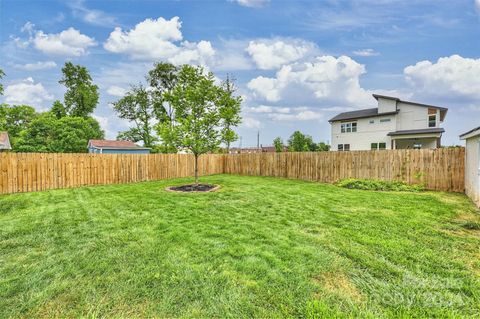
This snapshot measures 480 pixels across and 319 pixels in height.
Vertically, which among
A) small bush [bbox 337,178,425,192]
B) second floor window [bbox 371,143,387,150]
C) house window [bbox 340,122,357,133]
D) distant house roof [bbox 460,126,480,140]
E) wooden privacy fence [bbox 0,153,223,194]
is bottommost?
small bush [bbox 337,178,425,192]

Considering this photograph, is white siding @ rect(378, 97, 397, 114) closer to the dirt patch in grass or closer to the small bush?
the small bush

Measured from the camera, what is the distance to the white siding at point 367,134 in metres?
20.7

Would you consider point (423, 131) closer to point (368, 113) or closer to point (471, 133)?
point (368, 113)

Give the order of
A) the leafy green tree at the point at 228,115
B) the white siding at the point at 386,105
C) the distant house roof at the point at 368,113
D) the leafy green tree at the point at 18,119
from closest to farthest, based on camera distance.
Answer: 1. the leafy green tree at the point at 228,115
2. the distant house roof at the point at 368,113
3. the white siding at the point at 386,105
4. the leafy green tree at the point at 18,119

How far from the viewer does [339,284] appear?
8.28 feet

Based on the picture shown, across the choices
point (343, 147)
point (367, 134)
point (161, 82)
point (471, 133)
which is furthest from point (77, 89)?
point (471, 133)

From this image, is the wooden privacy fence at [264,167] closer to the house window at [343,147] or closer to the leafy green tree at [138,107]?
the house window at [343,147]

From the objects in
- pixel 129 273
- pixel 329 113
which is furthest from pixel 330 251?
pixel 329 113

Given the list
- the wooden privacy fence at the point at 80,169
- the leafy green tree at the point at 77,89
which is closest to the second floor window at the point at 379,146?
the wooden privacy fence at the point at 80,169

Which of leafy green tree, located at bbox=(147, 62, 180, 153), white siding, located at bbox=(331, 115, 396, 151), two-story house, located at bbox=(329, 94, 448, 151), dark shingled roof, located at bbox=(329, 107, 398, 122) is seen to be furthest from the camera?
leafy green tree, located at bbox=(147, 62, 180, 153)

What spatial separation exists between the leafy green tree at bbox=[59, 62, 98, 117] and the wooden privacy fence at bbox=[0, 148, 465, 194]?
23.9 m

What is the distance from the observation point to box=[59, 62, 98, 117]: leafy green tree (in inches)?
1164

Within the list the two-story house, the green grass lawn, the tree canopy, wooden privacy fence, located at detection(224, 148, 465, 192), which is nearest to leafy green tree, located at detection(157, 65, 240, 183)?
the green grass lawn

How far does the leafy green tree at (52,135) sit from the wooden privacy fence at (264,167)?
60.3ft
